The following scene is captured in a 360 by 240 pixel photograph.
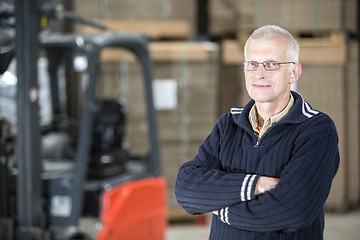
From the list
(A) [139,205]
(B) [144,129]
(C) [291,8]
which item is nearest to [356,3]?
(C) [291,8]

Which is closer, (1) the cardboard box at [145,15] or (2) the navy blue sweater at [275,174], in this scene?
(2) the navy blue sweater at [275,174]

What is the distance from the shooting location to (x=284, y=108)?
1.15m

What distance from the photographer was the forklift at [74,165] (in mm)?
3586

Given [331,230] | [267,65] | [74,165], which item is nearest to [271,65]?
[267,65]

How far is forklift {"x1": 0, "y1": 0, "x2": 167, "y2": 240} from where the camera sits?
3.59 m

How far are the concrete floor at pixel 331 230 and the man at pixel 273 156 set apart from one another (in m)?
4.90

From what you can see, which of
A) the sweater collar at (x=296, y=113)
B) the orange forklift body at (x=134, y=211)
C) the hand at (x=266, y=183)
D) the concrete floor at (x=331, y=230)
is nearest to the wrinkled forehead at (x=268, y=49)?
the sweater collar at (x=296, y=113)

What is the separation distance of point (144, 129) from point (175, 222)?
1.22 metres

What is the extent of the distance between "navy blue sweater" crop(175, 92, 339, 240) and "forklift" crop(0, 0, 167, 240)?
201 centimetres

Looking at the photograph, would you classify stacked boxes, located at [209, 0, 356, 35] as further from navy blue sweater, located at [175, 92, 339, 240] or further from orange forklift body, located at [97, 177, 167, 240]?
navy blue sweater, located at [175, 92, 339, 240]

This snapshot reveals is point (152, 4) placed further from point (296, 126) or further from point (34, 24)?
point (296, 126)

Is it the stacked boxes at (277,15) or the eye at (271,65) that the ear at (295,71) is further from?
the stacked boxes at (277,15)

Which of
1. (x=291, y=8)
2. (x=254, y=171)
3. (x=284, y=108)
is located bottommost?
(x=254, y=171)

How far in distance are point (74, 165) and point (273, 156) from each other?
305 cm
